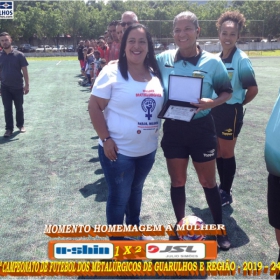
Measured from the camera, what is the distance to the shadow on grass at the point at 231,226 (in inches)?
136

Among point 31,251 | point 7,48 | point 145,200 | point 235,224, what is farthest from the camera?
point 7,48

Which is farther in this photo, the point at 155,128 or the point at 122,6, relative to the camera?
the point at 122,6

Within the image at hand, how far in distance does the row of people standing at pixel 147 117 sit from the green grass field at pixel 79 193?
501mm

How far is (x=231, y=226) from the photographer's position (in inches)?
147

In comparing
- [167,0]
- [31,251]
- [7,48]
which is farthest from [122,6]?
[31,251]

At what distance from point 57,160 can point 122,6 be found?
80.5 m

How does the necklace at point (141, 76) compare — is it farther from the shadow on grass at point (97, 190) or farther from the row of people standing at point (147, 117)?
the shadow on grass at point (97, 190)

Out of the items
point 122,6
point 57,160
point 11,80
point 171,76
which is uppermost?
point 122,6

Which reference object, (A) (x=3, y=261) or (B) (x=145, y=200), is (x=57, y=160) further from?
(A) (x=3, y=261)

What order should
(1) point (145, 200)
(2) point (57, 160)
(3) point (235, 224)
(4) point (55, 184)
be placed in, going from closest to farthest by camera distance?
1. (3) point (235, 224)
2. (1) point (145, 200)
3. (4) point (55, 184)
4. (2) point (57, 160)

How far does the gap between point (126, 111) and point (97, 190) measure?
7.05 feet

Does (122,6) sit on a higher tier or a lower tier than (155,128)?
higher

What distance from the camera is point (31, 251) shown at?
3.31m

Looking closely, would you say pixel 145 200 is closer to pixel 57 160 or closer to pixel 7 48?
pixel 57 160
